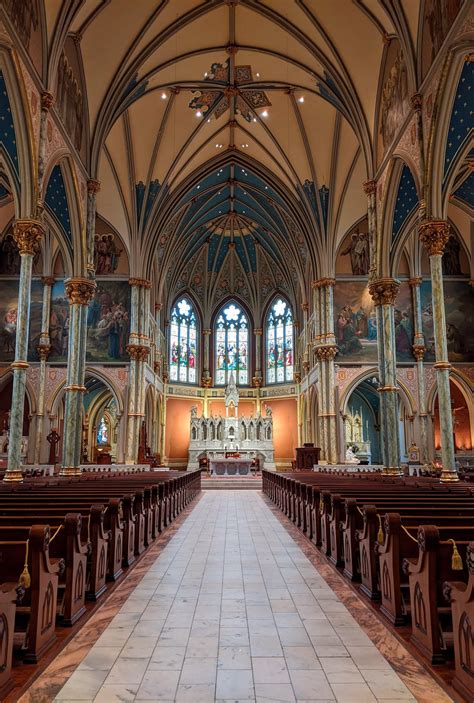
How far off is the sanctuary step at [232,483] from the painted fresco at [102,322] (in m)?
7.88

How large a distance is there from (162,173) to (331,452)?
16719mm

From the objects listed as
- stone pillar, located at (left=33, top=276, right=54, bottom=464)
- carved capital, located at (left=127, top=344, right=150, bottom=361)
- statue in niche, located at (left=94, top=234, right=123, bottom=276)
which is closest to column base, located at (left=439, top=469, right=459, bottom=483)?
carved capital, located at (left=127, top=344, right=150, bottom=361)

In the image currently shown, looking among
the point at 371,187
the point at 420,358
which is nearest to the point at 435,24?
the point at 371,187

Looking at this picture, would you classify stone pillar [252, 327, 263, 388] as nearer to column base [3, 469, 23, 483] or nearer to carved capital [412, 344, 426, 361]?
carved capital [412, 344, 426, 361]

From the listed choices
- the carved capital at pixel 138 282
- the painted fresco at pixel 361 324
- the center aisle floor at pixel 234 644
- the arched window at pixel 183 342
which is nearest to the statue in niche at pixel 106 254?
the carved capital at pixel 138 282

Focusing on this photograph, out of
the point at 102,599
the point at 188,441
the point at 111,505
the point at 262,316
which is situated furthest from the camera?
the point at 262,316

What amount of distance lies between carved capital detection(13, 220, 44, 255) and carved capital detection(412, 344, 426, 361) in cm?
2031

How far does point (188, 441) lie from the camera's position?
41969 millimetres

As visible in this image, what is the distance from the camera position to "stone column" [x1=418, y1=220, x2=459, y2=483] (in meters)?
14.2

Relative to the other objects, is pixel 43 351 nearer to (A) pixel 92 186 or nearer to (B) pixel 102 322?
(B) pixel 102 322

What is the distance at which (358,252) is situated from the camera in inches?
1189

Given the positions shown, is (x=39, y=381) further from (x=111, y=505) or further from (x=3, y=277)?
(x=111, y=505)

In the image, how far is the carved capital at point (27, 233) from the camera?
14.5 m

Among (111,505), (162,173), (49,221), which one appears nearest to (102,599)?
(111,505)
